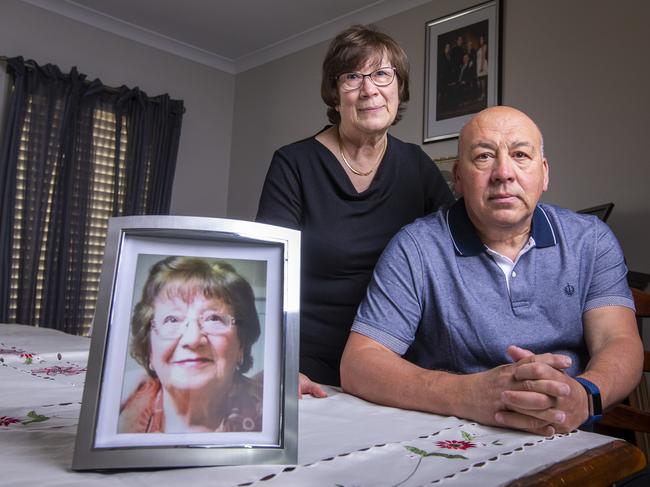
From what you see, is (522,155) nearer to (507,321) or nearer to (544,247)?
(544,247)

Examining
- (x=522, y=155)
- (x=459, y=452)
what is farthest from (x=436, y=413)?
(x=522, y=155)

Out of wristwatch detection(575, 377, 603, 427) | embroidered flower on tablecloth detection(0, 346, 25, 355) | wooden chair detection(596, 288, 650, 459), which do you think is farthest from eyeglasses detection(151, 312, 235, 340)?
embroidered flower on tablecloth detection(0, 346, 25, 355)

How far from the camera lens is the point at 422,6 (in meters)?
3.98

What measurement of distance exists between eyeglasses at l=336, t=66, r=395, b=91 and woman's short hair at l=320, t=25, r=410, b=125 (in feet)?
0.06

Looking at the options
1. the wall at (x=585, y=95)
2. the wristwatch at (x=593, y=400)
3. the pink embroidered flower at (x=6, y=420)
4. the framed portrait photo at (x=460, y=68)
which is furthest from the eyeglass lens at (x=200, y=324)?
the framed portrait photo at (x=460, y=68)

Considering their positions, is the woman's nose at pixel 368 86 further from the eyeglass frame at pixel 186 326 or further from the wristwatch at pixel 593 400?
the eyeglass frame at pixel 186 326

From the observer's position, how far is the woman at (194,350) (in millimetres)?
579

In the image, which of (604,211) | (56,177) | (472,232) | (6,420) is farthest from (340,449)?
(56,177)

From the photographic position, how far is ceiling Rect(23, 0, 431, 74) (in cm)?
428

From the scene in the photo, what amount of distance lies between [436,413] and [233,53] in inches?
195

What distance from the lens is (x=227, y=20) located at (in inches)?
179

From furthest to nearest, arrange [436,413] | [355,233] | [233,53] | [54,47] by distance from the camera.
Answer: [233,53], [54,47], [355,233], [436,413]

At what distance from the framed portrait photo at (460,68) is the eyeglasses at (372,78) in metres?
2.16

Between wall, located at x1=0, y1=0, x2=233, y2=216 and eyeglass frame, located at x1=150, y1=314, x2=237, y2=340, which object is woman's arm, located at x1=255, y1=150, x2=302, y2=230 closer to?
eyeglass frame, located at x1=150, y1=314, x2=237, y2=340
